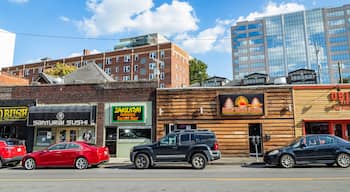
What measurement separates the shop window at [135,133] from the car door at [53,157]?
5.07 meters

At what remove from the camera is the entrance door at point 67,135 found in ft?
61.0

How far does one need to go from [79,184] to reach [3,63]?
44.8 meters

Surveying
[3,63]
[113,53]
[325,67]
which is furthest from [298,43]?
[3,63]

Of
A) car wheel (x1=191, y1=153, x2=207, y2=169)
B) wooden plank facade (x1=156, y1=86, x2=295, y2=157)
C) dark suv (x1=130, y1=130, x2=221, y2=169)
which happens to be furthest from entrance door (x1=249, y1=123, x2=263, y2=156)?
car wheel (x1=191, y1=153, x2=207, y2=169)

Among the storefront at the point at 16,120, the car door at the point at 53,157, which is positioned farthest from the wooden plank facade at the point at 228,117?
the storefront at the point at 16,120

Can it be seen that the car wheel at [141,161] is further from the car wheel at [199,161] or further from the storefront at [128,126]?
the storefront at [128,126]

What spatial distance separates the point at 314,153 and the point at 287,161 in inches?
48.0

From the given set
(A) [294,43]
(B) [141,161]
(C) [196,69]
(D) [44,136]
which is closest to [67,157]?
(B) [141,161]

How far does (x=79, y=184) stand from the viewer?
8547mm

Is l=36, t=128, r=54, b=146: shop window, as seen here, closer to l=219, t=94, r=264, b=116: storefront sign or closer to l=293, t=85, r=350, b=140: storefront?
l=219, t=94, r=264, b=116: storefront sign

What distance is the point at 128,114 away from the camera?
18.1m

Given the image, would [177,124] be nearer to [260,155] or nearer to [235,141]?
[235,141]

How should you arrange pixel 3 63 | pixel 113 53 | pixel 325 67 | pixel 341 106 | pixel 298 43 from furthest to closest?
pixel 298 43, pixel 325 67, pixel 113 53, pixel 3 63, pixel 341 106

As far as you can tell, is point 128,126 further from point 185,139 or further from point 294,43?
point 294,43
